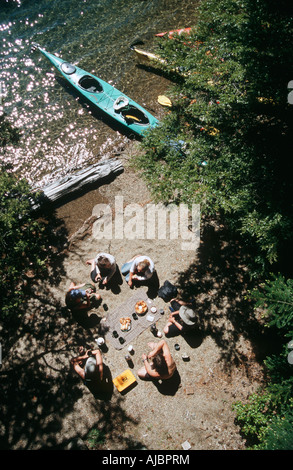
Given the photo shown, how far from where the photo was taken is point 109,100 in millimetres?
11562

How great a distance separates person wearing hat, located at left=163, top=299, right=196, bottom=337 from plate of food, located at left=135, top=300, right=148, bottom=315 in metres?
0.83

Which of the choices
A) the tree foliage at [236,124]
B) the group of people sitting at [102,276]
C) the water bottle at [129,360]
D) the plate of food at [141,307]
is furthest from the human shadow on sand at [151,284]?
the tree foliage at [236,124]

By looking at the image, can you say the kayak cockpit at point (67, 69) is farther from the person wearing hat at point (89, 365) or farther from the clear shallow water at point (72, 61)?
the person wearing hat at point (89, 365)

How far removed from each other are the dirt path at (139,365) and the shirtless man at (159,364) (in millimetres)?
383

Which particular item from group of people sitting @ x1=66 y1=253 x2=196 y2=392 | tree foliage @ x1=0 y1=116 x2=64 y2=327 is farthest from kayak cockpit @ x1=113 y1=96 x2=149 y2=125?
group of people sitting @ x1=66 y1=253 x2=196 y2=392

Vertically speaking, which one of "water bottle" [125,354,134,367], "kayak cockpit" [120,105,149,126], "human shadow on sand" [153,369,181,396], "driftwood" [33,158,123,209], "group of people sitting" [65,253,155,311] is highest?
"kayak cockpit" [120,105,149,126]

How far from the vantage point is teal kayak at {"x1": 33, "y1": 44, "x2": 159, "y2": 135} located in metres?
10.9

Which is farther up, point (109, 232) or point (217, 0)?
point (217, 0)

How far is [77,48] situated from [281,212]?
1470 centimetres

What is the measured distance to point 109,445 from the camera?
22.6 ft

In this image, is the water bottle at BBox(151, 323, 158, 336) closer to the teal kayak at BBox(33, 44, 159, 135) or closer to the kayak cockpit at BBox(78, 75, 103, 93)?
the teal kayak at BBox(33, 44, 159, 135)

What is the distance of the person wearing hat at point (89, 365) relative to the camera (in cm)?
671
